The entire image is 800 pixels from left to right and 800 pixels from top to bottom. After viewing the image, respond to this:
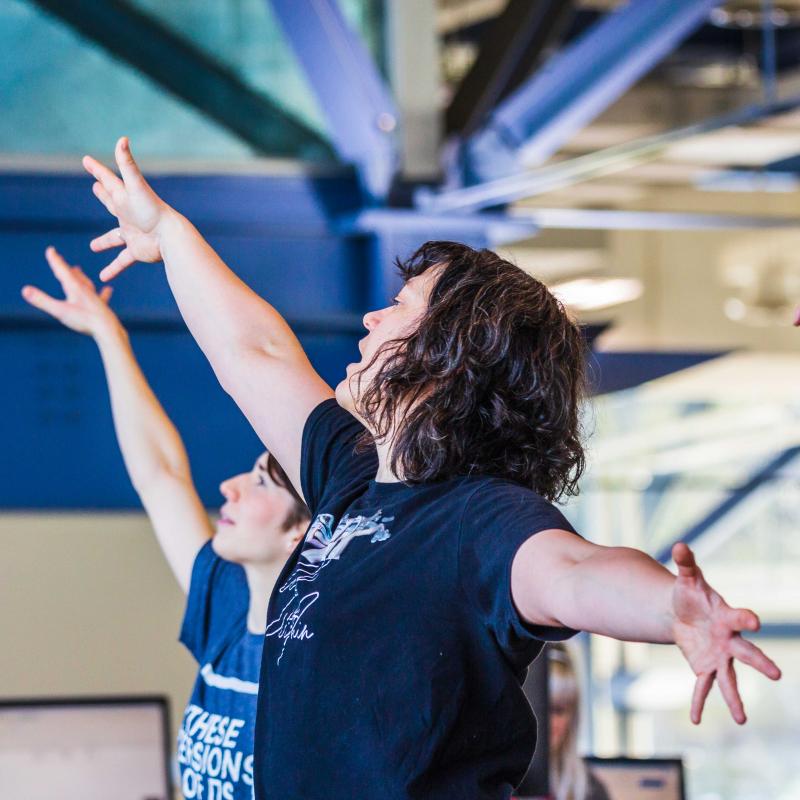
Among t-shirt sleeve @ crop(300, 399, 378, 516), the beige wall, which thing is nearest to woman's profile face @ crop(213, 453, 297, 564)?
t-shirt sleeve @ crop(300, 399, 378, 516)

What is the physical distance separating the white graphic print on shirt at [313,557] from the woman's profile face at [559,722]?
4.14 feet

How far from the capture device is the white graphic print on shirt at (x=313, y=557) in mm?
1190

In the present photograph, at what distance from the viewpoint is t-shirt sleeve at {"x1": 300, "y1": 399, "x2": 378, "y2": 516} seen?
4.46 feet

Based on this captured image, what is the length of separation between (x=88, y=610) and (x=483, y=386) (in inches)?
95.6

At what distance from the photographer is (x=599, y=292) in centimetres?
440

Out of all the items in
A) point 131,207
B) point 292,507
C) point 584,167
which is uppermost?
point 584,167

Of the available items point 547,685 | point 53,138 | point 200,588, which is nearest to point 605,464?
point 53,138

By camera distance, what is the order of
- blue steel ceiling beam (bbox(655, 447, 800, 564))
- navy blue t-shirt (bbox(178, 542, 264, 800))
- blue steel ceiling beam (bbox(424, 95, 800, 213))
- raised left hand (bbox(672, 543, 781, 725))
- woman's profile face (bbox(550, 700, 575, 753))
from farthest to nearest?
blue steel ceiling beam (bbox(655, 447, 800, 564)) → woman's profile face (bbox(550, 700, 575, 753)) → blue steel ceiling beam (bbox(424, 95, 800, 213)) → navy blue t-shirt (bbox(178, 542, 264, 800)) → raised left hand (bbox(672, 543, 781, 725))

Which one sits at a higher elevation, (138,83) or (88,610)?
(138,83)

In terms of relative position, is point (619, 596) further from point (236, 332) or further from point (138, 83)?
point (138, 83)

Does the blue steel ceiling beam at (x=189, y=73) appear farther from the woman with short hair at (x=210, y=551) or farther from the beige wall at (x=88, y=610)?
the woman with short hair at (x=210, y=551)

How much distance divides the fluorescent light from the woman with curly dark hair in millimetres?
2570

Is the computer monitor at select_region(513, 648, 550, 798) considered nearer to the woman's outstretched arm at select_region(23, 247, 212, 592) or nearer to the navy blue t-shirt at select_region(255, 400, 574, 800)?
the woman's outstretched arm at select_region(23, 247, 212, 592)

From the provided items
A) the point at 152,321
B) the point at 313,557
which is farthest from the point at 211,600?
the point at 152,321
